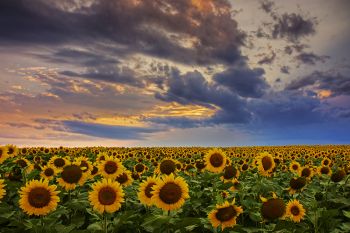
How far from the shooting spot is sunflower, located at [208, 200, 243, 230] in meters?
7.21

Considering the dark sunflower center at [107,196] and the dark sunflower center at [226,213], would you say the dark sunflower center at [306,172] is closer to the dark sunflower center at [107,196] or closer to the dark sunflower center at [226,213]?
the dark sunflower center at [226,213]

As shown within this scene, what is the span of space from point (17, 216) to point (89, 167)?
7.83 feet

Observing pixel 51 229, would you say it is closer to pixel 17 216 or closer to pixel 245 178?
pixel 17 216

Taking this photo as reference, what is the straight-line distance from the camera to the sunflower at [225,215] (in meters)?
7.21

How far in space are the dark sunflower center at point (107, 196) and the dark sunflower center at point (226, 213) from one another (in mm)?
1863

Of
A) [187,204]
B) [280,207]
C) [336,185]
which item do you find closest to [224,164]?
[187,204]

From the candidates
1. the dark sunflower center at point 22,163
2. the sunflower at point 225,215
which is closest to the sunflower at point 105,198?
the sunflower at point 225,215

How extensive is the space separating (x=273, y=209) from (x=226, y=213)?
838 mm

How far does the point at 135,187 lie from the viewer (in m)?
11.0

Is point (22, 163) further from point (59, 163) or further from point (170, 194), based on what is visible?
point (170, 194)

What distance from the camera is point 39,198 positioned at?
7641 millimetres

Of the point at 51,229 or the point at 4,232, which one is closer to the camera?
the point at 51,229

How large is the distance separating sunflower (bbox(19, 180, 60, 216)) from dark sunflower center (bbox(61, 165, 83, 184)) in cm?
158

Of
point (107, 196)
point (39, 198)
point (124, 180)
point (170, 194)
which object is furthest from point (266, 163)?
point (39, 198)
